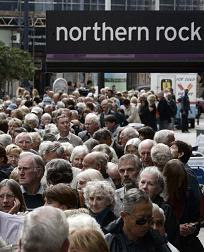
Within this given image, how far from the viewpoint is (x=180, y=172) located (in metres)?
10.4

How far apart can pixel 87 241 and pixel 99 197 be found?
8.69ft

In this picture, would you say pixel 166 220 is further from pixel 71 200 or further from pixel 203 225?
pixel 203 225

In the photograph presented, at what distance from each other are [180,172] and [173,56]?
7142mm

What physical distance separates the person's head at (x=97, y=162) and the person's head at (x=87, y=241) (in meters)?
5.07

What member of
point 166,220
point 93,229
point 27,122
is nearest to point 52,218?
point 93,229

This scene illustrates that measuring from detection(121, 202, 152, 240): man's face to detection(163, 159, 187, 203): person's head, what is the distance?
2.53m

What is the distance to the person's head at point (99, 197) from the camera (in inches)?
348

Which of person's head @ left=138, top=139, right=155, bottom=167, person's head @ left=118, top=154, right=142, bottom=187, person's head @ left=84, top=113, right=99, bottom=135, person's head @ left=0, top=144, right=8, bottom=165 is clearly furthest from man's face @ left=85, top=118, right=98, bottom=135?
person's head @ left=118, top=154, right=142, bottom=187

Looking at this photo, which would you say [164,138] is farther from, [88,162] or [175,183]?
[175,183]

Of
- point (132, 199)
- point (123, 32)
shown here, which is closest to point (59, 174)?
point (132, 199)

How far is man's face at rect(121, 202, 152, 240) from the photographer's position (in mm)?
7676

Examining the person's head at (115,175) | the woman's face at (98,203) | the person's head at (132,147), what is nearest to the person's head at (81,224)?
the woman's face at (98,203)

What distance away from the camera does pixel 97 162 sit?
1142cm

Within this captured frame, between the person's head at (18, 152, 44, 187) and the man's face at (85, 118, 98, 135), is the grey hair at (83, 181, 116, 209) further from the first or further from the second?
the man's face at (85, 118, 98, 135)
